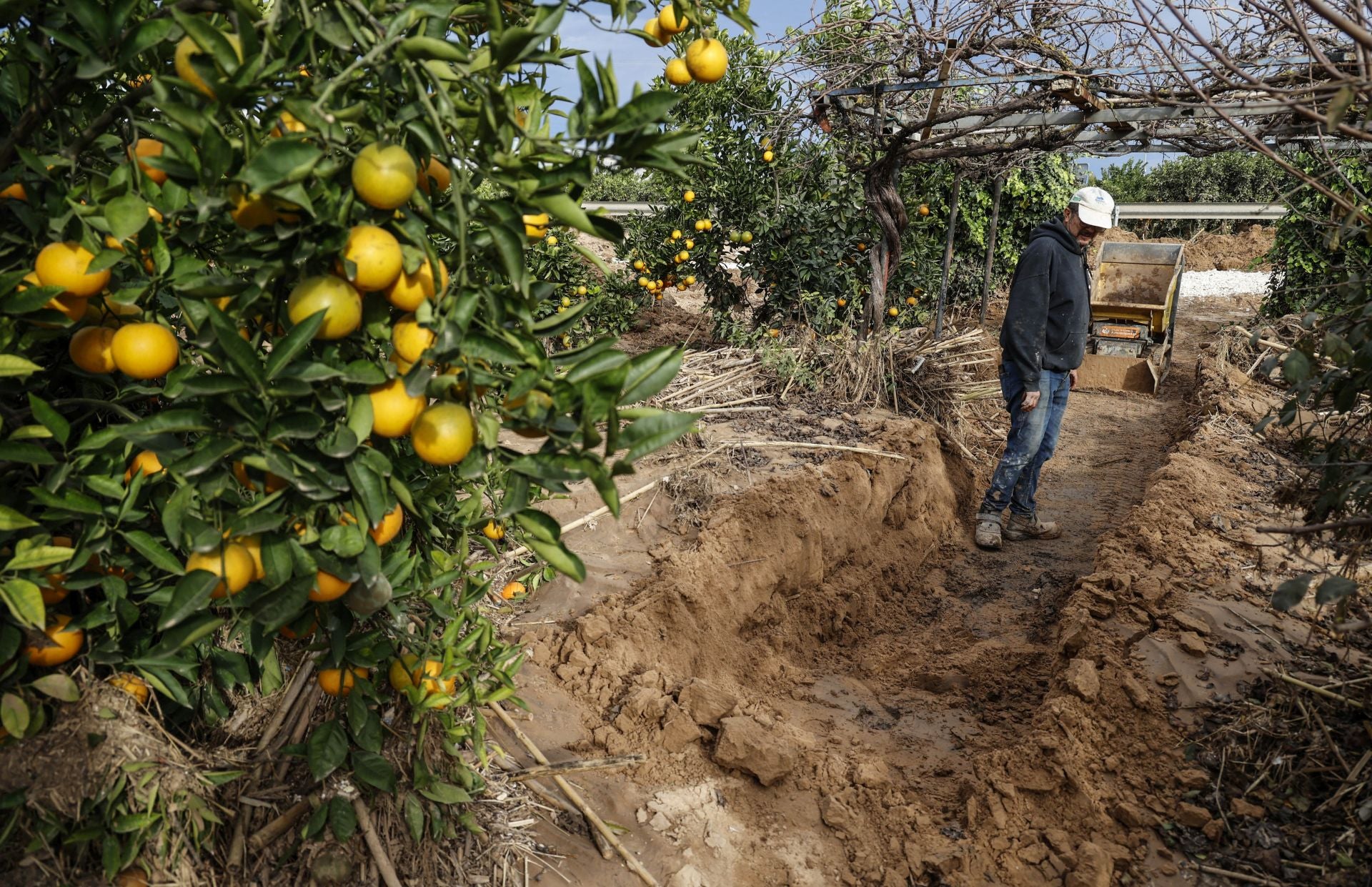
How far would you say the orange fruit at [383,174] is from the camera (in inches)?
49.5

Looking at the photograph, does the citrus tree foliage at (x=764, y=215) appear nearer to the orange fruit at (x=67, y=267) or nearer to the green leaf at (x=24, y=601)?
the orange fruit at (x=67, y=267)

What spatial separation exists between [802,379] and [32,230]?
569 centimetres

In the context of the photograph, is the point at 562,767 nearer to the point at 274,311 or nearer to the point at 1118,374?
the point at 274,311

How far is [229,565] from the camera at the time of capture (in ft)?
4.45

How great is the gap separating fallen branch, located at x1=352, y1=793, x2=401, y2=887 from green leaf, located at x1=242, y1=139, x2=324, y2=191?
1.37m

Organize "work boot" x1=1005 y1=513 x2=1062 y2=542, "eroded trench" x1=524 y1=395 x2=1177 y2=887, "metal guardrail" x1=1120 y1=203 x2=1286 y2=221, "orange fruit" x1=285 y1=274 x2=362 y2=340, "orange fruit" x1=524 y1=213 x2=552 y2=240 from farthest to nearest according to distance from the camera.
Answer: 1. "metal guardrail" x1=1120 y1=203 x2=1286 y2=221
2. "work boot" x1=1005 y1=513 x2=1062 y2=542
3. "eroded trench" x1=524 y1=395 x2=1177 y2=887
4. "orange fruit" x1=524 y1=213 x2=552 y2=240
5. "orange fruit" x1=285 y1=274 x2=362 y2=340

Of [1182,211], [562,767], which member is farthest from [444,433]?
[1182,211]

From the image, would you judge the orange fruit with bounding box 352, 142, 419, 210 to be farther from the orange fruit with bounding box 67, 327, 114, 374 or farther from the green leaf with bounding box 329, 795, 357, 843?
the green leaf with bounding box 329, 795, 357, 843

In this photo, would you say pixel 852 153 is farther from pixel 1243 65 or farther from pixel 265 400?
pixel 265 400

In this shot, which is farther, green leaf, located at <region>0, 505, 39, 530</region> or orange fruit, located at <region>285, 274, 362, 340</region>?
green leaf, located at <region>0, 505, 39, 530</region>

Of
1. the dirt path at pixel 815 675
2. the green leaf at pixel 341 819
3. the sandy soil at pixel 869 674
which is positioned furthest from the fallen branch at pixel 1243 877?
the green leaf at pixel 341 819

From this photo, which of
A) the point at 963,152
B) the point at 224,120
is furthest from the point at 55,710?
the point at 963,152

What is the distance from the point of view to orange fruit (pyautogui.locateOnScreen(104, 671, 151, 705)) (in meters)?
1.72

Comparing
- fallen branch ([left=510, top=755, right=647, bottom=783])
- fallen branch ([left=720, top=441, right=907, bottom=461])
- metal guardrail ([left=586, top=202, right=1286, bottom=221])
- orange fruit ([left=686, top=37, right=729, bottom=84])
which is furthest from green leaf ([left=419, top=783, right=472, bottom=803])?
metal guardrail ([left=586, top=202, right=1286, bottom=221])
